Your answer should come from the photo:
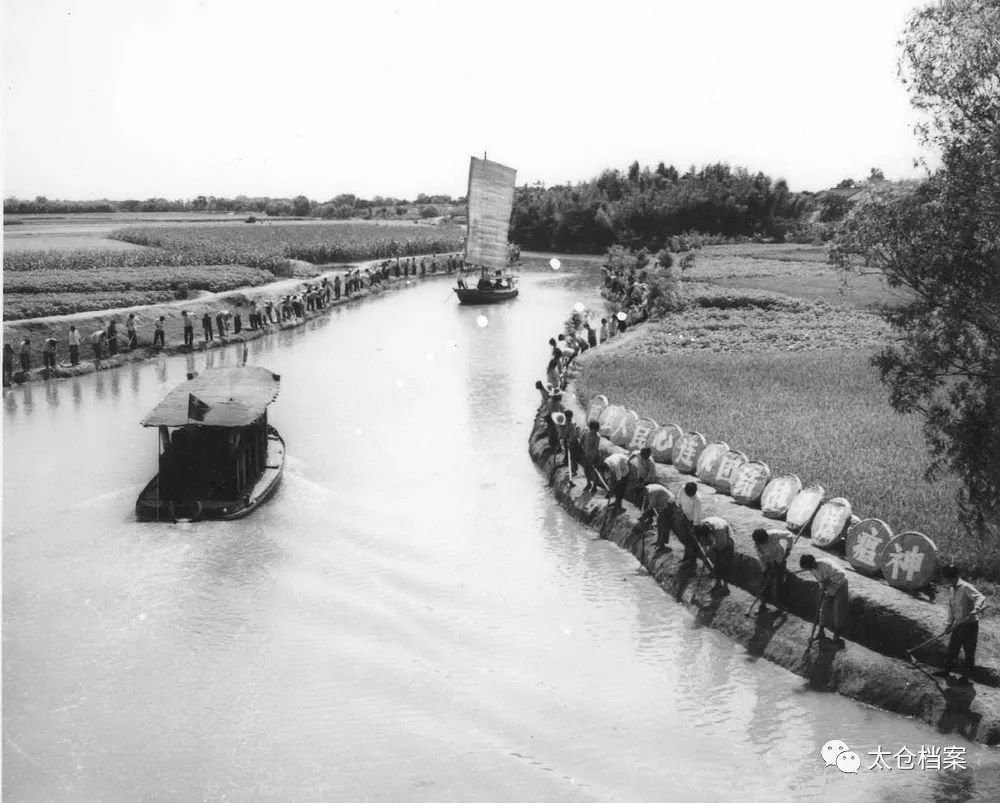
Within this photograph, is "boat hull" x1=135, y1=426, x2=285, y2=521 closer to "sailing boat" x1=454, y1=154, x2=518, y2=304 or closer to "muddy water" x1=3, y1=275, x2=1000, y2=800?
"muddy water" x1=3, y1=275, x2=1000, y2=800

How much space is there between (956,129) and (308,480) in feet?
37.4

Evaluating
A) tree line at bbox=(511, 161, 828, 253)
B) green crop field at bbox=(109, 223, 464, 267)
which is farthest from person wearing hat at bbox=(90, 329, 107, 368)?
tree line at bbox=(511, 161, 828, 253)

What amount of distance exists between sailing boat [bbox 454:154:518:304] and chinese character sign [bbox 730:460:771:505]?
110ft

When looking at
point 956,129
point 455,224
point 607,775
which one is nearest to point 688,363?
point 956,129

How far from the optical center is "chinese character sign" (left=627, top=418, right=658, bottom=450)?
16.2m

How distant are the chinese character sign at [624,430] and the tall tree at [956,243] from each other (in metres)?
6.44

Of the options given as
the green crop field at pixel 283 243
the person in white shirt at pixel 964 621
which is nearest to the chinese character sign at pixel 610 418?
the person in white shirt at pixel 964 621

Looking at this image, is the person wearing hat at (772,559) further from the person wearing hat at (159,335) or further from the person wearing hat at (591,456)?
the person wearing hat at (159,335)

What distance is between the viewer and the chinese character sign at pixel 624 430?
658 inches

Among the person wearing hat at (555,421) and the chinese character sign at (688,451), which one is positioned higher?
the chinese character sign at (688,451)

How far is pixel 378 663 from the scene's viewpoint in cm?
1059

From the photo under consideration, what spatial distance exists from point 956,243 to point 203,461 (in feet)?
34.5

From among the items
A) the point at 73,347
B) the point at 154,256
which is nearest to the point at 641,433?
the point at 73,347

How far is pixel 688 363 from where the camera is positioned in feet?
82.8
